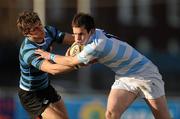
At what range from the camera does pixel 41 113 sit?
7.88 meters

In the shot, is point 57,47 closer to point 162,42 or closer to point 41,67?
point 162,42

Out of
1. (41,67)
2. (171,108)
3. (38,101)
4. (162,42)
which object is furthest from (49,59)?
(162,42)

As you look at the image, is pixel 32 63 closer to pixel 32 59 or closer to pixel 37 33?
pixel 32 59

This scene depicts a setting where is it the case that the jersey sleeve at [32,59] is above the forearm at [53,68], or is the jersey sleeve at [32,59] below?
above

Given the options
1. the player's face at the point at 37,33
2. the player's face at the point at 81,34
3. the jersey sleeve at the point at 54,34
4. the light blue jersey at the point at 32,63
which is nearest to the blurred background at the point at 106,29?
the jersey sleeve at the point at 54,34

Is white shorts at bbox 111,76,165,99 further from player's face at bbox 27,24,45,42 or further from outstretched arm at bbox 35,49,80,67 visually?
player's face at bbox 27,24,45,42

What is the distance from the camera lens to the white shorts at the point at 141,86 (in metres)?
7.48

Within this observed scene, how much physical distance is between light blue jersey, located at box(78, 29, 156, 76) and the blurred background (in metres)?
4.30

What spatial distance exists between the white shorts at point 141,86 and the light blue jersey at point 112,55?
0.06 metres

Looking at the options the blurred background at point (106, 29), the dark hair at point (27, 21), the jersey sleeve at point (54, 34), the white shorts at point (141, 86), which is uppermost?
the dark hair at point (27, 21)

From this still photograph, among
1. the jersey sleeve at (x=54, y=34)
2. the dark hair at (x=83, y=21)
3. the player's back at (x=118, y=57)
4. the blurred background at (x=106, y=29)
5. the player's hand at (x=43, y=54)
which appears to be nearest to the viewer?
the dark hair at (x=83, y=21)

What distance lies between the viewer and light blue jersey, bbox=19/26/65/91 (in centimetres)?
753

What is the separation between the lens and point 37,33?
7531mm

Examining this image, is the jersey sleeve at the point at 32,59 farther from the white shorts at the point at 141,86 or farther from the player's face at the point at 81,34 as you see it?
the white shorts at the point at 141,86
